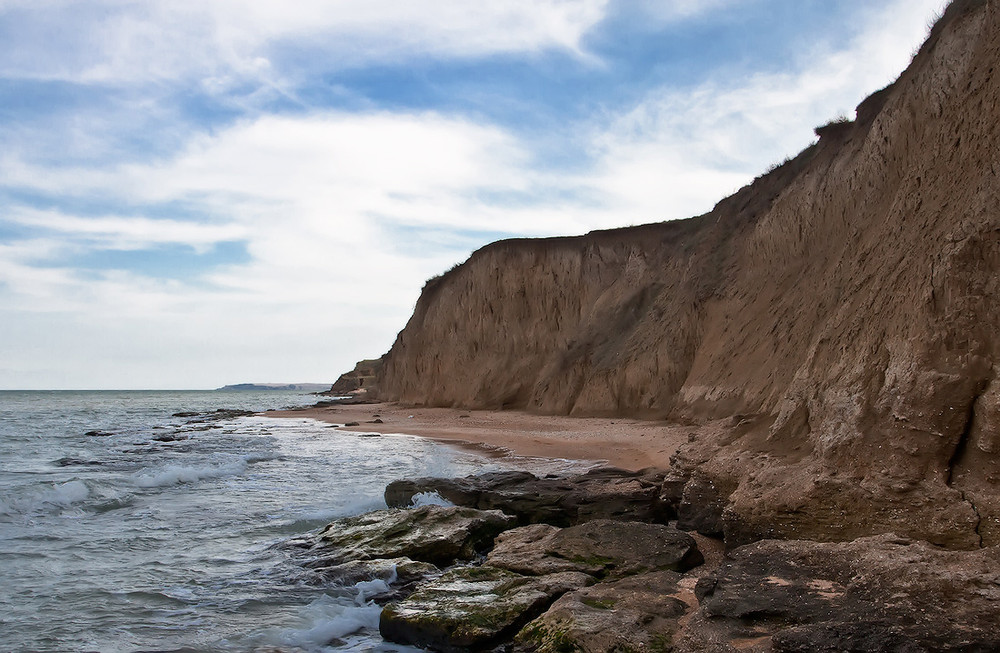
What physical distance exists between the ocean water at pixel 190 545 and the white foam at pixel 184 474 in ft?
0.09

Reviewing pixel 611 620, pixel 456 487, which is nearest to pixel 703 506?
pixel 611 620

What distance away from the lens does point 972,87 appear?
705cm

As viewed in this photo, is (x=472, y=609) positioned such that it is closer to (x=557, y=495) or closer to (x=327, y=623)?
(x=327, y=623)

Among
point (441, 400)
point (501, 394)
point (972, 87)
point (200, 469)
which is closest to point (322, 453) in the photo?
point (200, 469)

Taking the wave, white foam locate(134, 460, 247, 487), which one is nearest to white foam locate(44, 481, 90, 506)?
the wave

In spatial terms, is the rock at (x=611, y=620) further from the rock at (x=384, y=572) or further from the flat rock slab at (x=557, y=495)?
the flat rock slab at (x=557, y=495)

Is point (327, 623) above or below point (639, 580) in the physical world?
below

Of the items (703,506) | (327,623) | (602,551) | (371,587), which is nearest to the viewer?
(327,623)

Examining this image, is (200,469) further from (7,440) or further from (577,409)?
(7,440)

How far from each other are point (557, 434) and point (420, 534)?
32.5 ft

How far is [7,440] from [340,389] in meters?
57.9

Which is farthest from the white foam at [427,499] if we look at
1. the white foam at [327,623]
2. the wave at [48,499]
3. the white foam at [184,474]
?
the white foam at [184,474]

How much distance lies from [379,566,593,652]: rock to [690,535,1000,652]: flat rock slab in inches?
51.1

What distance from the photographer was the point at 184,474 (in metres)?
13.8
